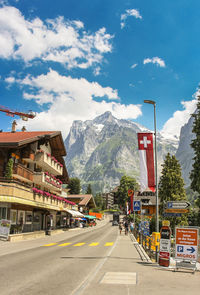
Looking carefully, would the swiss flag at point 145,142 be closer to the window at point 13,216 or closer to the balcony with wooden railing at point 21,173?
the balcony with wooden railing at point 21,173

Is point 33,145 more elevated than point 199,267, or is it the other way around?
point 33,145

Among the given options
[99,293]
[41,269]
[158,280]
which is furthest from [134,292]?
[41,269]

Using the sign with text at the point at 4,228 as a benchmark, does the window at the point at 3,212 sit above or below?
above

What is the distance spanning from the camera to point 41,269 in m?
11.0

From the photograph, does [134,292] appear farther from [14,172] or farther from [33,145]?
[33,145]

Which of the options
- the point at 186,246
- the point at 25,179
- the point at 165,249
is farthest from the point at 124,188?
the point at 186,246

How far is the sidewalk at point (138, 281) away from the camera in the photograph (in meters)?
7.61

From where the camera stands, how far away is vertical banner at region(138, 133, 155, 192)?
51.2 feet

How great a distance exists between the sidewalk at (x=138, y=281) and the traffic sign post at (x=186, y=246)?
43 cm

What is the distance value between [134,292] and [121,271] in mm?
3178

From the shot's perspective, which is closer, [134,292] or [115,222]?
[134,292]

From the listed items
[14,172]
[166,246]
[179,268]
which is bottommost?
[179,268]

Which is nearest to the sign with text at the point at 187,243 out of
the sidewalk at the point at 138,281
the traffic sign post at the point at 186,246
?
the traffic sign post at the point at 186,246

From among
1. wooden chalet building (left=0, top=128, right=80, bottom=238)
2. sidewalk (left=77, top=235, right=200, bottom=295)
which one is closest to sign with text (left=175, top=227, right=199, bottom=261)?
sidewalk (left=77, top=235, right=200, bottom=295)
